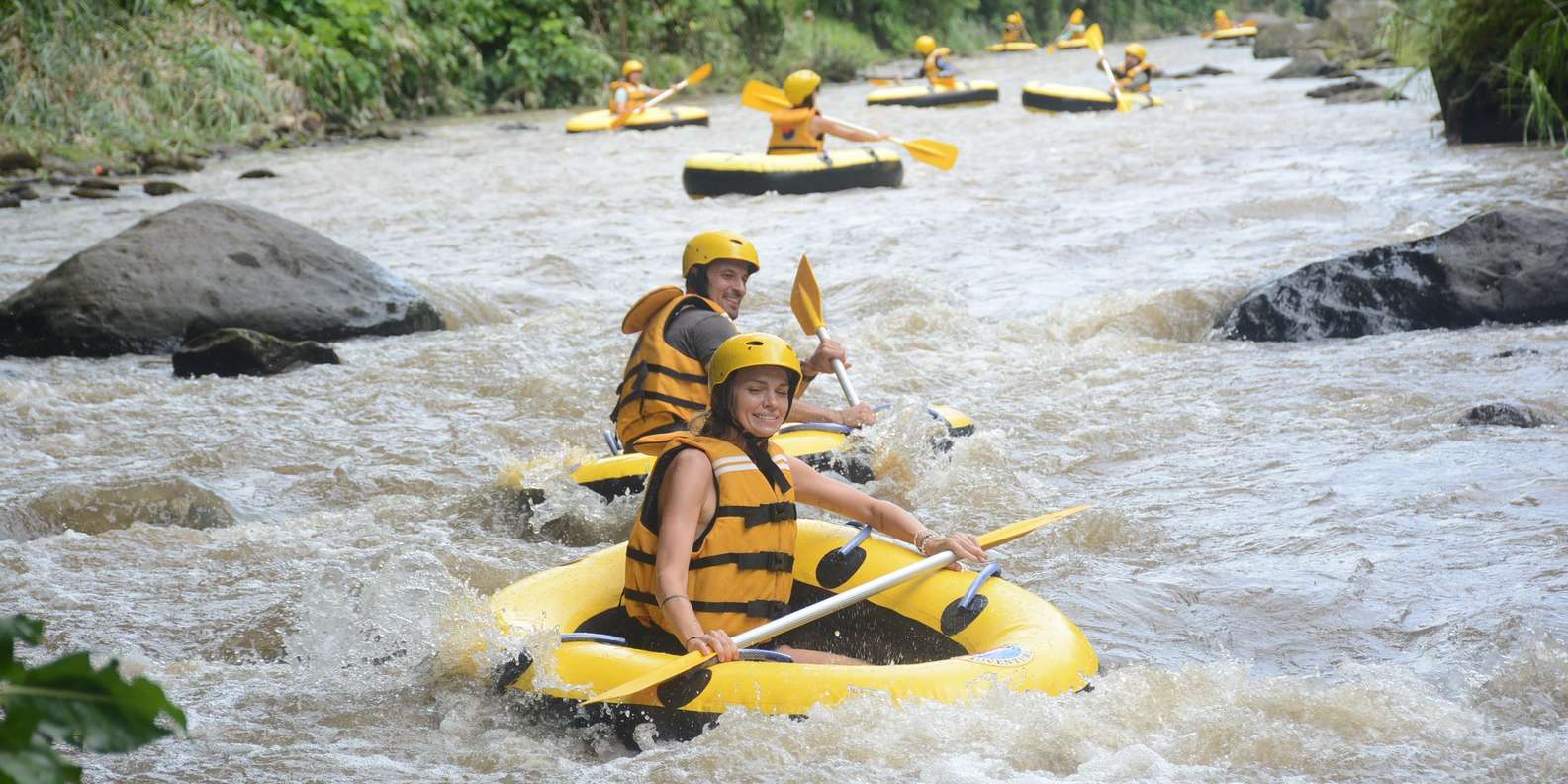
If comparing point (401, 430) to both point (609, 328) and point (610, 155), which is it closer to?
point (609, 328)

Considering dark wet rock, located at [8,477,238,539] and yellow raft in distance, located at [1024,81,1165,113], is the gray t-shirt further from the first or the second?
yellow raft in distance, located at [1024,81,1165,113]

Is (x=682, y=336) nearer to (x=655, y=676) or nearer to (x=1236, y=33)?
(x=655, y=676)

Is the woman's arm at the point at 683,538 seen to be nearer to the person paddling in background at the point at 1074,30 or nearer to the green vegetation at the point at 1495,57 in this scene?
the green vegetation at the point at 1495,57

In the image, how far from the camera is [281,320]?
24.0 ft

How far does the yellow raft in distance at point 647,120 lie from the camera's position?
16688 mm

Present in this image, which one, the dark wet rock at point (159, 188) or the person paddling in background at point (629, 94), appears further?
the person paddling in background at point (629, 94)

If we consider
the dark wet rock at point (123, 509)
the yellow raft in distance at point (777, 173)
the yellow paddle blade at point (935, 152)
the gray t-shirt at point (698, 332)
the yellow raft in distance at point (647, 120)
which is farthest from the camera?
the yellow raft in distance at point (647, 120)

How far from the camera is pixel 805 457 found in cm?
493

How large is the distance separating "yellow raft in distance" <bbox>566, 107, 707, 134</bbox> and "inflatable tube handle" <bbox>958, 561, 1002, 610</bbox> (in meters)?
13.7

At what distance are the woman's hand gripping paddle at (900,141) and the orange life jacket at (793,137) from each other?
0.15 m

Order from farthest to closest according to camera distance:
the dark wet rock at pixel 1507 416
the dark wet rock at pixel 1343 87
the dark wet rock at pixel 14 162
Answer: the dark wet rock at pixel 1343 87
the dark wet rock at pixel 14 162
the dark wet rock at pixel 1507 416

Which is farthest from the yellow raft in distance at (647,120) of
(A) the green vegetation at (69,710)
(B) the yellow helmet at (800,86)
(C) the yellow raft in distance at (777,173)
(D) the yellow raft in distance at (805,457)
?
(A) the green vegetation at (69,710)

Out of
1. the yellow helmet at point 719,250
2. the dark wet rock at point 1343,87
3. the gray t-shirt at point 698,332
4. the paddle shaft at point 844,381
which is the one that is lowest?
the paddle shaft at point 844,381

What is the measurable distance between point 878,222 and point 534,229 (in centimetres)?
238
